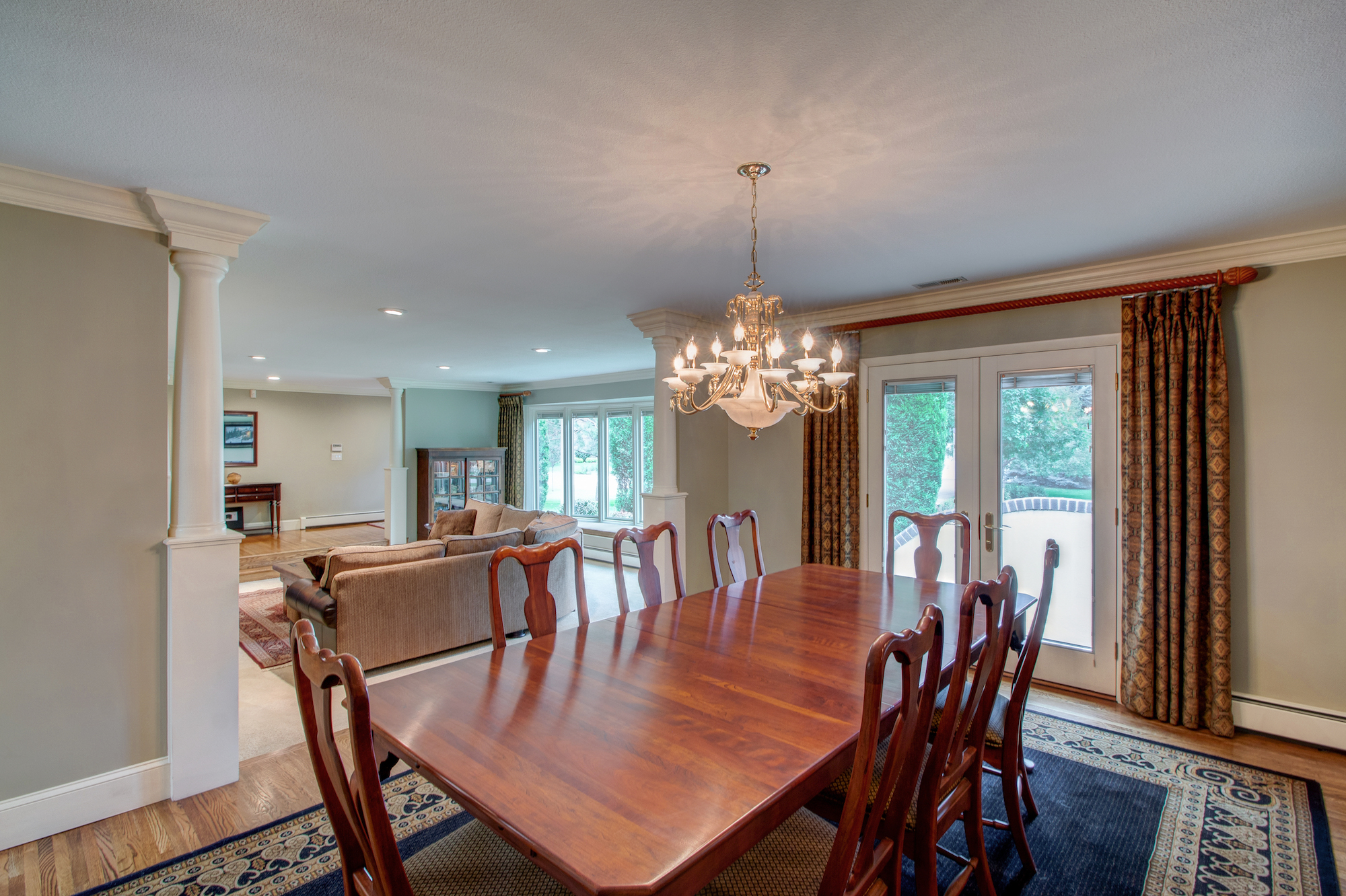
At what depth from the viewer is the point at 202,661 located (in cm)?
244

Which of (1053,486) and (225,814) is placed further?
(1053,486)

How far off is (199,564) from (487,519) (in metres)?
4.15

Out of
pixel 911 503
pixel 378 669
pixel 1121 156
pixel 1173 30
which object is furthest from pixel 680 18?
pixel 378 669

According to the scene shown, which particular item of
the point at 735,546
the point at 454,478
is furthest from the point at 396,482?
the point at 735,546

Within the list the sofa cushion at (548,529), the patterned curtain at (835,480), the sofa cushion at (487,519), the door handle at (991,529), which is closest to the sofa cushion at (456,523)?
the sofa cushion at (487,519)

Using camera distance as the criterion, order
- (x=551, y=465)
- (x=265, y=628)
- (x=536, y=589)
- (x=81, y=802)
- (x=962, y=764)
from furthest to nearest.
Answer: (x=551, y=465), (x=265, y=628), (x=81, y=802), (x=536, y=589), (x=962, y=764)

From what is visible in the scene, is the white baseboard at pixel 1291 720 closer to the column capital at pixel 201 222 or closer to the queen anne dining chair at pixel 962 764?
the queen anne dining chair at pixel 962 764

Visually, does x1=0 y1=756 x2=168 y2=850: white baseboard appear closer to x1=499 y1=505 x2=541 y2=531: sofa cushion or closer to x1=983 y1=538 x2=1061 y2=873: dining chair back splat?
x1=983 y1=538 x2=1061 y2=873: dining chair back splat

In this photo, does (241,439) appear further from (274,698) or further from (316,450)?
(274,698)

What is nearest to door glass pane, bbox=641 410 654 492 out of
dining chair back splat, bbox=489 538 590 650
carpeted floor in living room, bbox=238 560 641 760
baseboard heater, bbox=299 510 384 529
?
carpeted floor in living room, bbox=238 560 641 760

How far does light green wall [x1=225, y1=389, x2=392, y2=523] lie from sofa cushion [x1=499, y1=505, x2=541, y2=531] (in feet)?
15.1

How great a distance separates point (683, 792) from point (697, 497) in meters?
3.45

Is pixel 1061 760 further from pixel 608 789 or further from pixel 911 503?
pixel 608 789

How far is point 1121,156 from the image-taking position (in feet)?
6.47
